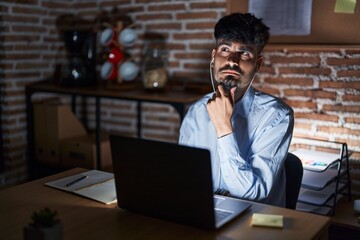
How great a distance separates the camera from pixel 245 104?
73.2 inches

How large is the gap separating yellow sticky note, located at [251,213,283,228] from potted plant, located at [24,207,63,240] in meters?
0.54

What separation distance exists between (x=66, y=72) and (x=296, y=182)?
1.90m

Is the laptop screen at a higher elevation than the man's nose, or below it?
below

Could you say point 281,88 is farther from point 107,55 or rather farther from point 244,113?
point 107,55

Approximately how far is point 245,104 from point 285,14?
0.89m

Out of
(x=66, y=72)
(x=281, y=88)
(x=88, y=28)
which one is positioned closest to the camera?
(x=281, y=88)

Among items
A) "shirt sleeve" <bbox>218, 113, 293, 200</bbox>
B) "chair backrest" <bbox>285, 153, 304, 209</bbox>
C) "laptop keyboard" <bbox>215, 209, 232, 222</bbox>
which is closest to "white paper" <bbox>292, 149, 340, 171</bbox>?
"chair backrest" <bbox>285, 153, 304, 209</bbox>

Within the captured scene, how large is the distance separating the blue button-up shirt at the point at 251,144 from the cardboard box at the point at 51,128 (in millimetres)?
1323

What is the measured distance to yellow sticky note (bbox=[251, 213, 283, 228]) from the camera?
1232 mm

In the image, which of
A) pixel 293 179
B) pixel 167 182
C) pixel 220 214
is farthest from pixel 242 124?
pixel 167 182

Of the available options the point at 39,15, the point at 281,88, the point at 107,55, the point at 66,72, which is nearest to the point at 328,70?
the point at 281,88

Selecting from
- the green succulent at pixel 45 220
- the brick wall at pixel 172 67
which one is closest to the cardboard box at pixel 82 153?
the brick wall at pixel 172 67

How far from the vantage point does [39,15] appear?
324 centimetres

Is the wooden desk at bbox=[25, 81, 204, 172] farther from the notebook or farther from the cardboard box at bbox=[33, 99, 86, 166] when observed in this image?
the notebook
